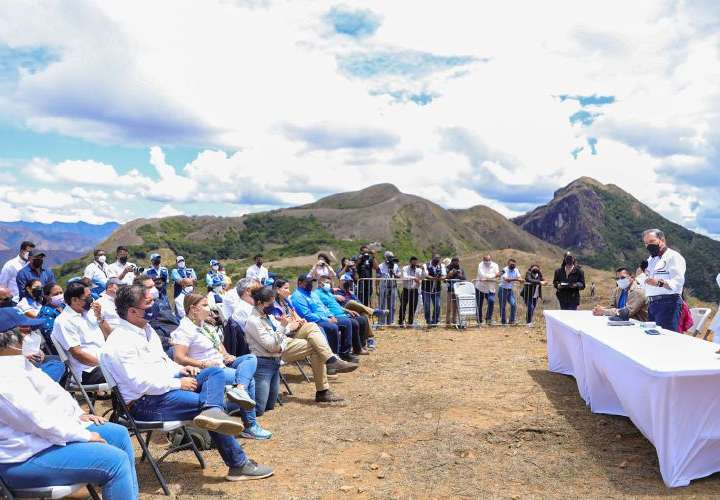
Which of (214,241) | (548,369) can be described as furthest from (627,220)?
(548,369)

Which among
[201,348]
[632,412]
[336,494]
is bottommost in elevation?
[336,494]

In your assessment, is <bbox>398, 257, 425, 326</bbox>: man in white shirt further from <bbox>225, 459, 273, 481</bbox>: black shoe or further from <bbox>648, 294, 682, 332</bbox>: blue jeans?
<bbox>225, 459, 273, 481</bbox>: black shoe

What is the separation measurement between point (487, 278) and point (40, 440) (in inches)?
437

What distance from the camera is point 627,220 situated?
16088cm

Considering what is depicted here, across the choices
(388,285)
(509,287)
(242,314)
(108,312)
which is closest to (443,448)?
(242,314)

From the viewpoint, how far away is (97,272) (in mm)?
10000

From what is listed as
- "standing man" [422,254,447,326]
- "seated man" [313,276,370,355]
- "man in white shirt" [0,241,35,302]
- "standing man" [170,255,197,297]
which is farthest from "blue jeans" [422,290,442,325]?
"man in white shirt" [0,241,35,302]

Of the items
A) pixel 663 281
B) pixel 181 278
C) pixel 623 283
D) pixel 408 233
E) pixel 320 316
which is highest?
pixel 408 233

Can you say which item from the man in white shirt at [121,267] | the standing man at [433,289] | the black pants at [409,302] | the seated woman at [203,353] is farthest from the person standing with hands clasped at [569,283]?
the man in white shirt at [121,267]

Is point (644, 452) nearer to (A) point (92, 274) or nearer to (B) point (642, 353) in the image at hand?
(B) point (642, 353)

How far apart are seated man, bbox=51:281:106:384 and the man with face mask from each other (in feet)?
11.2

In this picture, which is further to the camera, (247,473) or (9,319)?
(247,473)

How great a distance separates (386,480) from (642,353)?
2455 mm

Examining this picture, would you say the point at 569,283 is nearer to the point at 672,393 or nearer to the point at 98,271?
the point at 672,393
